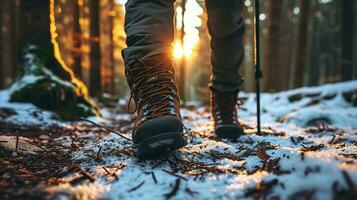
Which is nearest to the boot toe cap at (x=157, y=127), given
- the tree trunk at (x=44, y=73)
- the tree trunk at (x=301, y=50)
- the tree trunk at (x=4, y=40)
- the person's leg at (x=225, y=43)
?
the person's leg at (x=225, y=43)

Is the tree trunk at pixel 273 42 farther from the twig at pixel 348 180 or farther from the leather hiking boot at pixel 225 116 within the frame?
the twig at pixel 348 180

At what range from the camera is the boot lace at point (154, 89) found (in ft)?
5.08

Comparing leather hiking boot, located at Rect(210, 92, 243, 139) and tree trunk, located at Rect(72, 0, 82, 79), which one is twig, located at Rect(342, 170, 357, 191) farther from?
tree trunk, located at Rect(72, 0, 82, 79)

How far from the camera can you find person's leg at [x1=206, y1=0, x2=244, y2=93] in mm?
2465

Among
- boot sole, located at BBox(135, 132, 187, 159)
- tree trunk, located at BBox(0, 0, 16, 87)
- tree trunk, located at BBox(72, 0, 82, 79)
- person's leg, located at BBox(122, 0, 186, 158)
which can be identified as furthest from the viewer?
tree trunk, located at BBox(0, 0, 16, 87)

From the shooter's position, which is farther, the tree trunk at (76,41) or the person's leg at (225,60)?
the tree trunk at (76,41)

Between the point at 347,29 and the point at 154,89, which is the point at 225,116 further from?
the point at 347,29

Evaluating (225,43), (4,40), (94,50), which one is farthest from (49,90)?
(4,40)

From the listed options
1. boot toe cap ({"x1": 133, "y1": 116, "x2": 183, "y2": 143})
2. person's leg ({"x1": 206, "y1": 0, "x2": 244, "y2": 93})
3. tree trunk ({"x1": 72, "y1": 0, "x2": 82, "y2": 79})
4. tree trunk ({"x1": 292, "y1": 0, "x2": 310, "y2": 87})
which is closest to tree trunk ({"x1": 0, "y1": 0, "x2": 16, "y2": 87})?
tree trunk ({"x1": 72, "y1": 0, "x2": 82, "y2": 79})

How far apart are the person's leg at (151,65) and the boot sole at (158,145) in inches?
0.8

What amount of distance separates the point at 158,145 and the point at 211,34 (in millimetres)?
1500

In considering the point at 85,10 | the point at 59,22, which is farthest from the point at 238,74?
the point at 59,22

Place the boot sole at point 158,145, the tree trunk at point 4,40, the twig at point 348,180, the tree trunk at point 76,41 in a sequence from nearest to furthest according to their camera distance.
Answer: the twig at point 348,180 → the boot sole at point 158,145 → the tree trunk at point 76,41 → the tree trunk at point 4,40

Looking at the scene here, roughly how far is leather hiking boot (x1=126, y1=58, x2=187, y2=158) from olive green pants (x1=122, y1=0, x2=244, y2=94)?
0.24 ft
